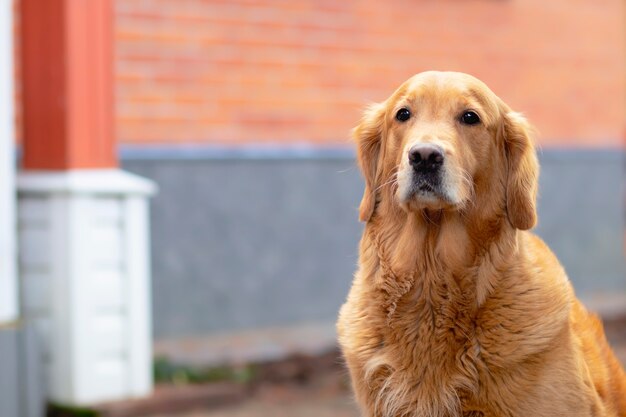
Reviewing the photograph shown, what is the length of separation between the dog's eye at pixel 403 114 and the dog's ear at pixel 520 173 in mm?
365

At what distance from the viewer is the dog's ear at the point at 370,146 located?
402 cm

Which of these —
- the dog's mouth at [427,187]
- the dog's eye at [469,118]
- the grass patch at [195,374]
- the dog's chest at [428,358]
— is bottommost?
the grass patch at [195,374]

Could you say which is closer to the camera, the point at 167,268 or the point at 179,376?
the point at 179,376

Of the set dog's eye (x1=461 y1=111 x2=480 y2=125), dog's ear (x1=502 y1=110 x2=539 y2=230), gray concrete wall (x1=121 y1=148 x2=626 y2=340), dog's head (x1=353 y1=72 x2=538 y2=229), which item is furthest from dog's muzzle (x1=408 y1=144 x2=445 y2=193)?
gray concrete wall (x1=121 y1=148 x2=626 y2=340)

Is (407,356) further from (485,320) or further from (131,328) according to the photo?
(131,328)

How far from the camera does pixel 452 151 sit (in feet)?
11.7

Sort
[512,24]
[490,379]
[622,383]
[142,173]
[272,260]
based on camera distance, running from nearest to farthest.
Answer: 1. [490,379]
2. [622,383]
3. [142,173]
4. [272,260]
5. [512,24]

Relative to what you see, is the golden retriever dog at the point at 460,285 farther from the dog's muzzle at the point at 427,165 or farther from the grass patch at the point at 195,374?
the grass patch at the point at 195,374

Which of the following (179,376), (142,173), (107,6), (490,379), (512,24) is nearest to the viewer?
(490,379)

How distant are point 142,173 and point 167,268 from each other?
0.78 meters

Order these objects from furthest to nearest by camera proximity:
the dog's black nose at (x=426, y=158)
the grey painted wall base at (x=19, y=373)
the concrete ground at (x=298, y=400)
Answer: the concrete ground at (x=298, y=400) < the grey painted wall base at (x=19, y=373) < the dog's black nose at (x=426, y=158)

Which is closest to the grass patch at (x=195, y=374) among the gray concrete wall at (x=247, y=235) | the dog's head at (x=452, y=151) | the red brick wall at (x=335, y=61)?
the gray concrete wall at (x=247, y=235)

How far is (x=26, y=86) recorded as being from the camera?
20.9ft

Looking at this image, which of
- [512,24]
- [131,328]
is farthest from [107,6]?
[512,24]
